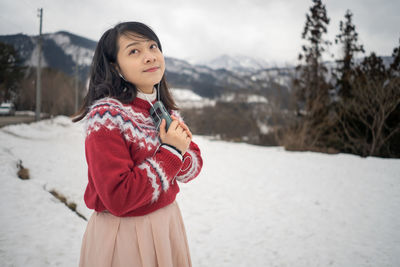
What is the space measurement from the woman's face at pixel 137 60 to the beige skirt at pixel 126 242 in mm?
613

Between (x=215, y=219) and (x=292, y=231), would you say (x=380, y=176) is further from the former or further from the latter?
(x=215, y=219)

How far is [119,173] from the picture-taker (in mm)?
734

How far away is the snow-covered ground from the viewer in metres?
2.70

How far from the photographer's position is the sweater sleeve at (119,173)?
0.73m

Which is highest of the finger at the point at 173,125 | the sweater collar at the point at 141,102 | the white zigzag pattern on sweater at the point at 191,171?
the sweater collar at the point at 141,102

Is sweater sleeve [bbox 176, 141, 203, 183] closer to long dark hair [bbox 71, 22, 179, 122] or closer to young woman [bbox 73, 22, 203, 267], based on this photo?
young woman [bbox 73, 22, 203, 267]

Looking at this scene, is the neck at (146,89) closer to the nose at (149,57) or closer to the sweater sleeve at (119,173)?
the nose at (149,57)

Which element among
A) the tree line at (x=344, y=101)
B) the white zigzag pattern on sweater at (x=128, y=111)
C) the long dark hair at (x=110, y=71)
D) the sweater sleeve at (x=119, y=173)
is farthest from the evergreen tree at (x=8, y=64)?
the tree line at (x=344, y=101)

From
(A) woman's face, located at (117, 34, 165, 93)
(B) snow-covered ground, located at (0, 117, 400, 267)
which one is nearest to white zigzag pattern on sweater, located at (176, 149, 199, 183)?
(A) woman's face, located at (117, 34, 165, 93)

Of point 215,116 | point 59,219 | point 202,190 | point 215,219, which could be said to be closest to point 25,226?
point 59,219

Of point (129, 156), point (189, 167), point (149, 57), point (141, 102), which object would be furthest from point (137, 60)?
point (189, 167)

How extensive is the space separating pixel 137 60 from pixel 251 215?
374 centimetres

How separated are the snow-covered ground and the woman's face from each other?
93.4 inches

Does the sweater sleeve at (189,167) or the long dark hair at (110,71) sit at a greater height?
the long dark hair at (110,71)
